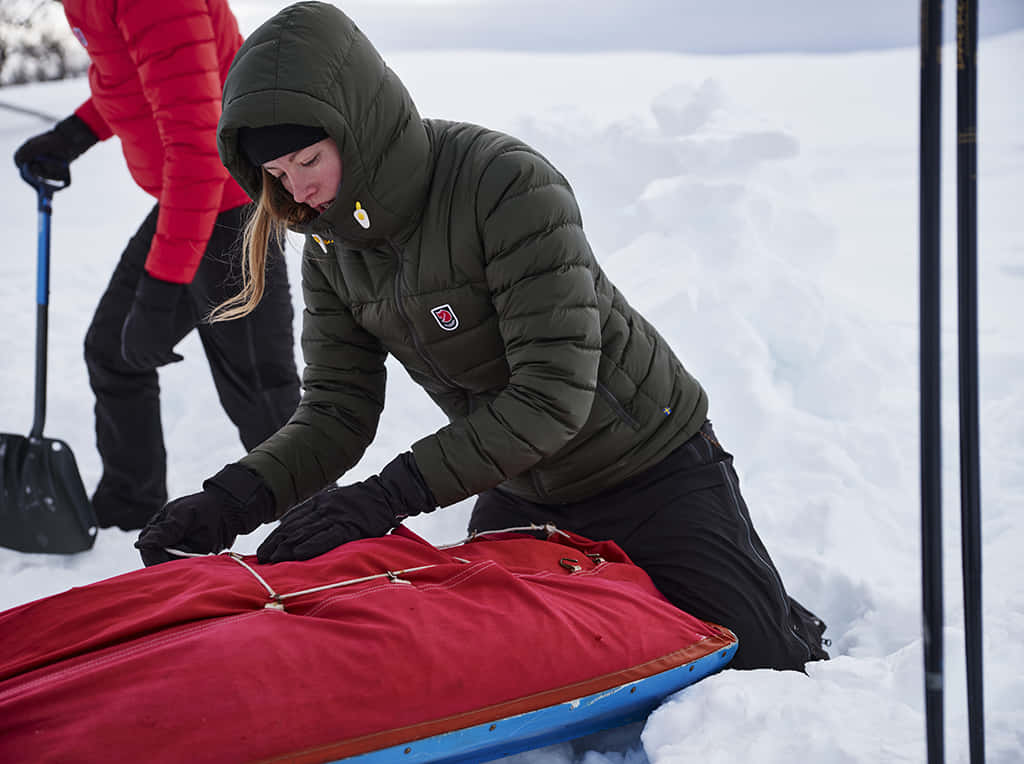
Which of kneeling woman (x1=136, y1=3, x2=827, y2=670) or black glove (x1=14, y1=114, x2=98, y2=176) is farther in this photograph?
black glove (x1=14, y1=114, x2=98, y2=176)

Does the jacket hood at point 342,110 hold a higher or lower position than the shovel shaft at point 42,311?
higher

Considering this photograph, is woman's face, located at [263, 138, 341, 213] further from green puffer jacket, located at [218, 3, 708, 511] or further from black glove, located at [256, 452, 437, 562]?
black glove, located at [256, 452, 437, 562]

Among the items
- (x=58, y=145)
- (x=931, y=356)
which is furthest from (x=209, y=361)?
(x=931, y=356)

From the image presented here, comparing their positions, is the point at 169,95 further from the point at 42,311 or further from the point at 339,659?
the point at 339,659

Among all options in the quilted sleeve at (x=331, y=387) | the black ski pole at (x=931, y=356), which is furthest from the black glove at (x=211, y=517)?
the black ski pole at (x=931, y=356)

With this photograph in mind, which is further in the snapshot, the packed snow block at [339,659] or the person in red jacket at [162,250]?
the person in red jacket at [162,250]

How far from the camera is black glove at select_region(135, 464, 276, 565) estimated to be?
4.51 feet

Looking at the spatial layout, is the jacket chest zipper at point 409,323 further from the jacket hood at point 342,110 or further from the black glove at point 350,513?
the black glove at point 350,513

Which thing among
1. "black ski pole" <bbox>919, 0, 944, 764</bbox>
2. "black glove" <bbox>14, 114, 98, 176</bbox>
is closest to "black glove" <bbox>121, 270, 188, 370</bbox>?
"black glove" <bbox>14, 114, 98, 176</bbox>

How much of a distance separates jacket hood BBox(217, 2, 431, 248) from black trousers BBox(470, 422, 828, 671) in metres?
0.59

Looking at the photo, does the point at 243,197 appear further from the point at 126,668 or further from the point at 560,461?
the point at 126,668

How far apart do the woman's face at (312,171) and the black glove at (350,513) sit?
41 centimetres

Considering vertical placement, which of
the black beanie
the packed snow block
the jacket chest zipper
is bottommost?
the packed snow block

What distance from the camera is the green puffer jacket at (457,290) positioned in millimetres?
1317
